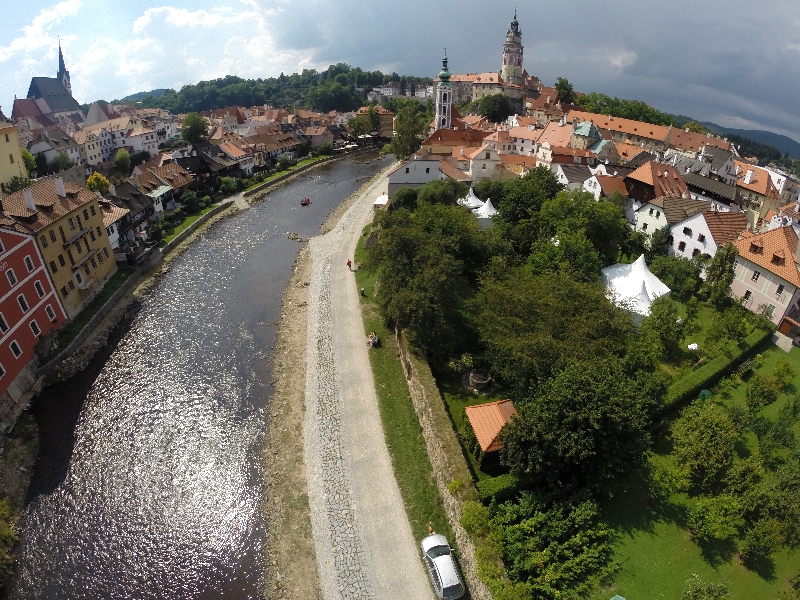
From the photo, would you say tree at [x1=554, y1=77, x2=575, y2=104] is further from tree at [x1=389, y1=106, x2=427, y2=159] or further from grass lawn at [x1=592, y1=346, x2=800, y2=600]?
grass lawn at [x1=592, y1=346, x2=800, y2=600]

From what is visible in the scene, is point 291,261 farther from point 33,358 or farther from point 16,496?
point 16,496

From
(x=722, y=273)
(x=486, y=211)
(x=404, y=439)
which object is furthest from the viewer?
(x=486, y=211)

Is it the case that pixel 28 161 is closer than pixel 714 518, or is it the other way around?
pixel 714 518

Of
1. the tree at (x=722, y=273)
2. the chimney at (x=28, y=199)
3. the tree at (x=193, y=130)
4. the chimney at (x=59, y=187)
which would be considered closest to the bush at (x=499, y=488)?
the tree at (x=722, y=273)

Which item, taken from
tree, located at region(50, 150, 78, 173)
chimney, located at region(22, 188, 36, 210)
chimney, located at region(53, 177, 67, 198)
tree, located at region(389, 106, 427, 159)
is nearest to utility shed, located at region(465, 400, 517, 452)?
chimney, located at region(22, 188, 36, 210)

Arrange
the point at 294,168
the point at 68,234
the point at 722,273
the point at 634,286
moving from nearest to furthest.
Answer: the point at 634,286, the point at 68,234, the point at 722,273, the point at 294,168

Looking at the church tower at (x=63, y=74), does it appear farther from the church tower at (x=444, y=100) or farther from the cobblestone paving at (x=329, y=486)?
the cobblestone paving at (x=329, y=486)

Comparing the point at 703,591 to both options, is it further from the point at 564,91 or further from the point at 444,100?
the point at 564,91

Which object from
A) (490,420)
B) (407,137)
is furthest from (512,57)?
(490,420)
